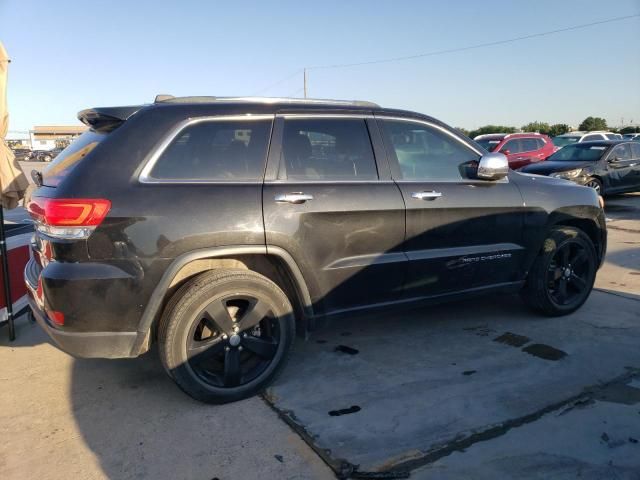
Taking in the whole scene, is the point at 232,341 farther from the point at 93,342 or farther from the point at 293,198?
the point at 293,198

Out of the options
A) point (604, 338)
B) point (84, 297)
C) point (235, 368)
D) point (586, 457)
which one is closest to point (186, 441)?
point (235, 368)

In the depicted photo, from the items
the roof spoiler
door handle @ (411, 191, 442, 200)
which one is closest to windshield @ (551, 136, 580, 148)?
door handle @ (411, 191, 442, 200)

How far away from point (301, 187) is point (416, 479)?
5.80ft

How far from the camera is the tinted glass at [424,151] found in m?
3.57

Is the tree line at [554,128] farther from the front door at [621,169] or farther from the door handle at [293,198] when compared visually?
the door handle at [293,198]

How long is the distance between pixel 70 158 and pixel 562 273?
404 cm

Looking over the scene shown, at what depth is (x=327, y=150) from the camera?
3.35m

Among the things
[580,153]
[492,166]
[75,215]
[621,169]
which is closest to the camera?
[75,215]

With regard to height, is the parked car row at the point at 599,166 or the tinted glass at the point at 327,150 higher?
the tinted glass at the point at 327,150

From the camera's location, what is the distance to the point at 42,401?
10.3ft

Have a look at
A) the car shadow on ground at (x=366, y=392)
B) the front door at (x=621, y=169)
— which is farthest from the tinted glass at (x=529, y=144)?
the car shadow on ground at (x=366, y=392)

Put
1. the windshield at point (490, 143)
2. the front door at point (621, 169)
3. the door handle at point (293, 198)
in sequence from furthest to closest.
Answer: the windshield at point (490, 143) < the front door at point (621, 169) < the door handle at point (293, 198)

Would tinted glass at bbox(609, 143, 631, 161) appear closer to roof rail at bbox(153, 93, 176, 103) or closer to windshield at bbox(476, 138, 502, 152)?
windshield at bbox(476, 138, 502, 152)

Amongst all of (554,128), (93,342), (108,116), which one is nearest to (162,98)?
(108,116)
